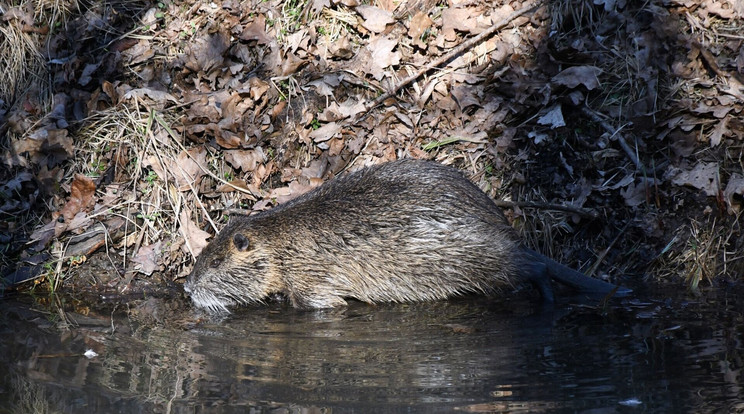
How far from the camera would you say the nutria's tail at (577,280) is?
18.2 ft

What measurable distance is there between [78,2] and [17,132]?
1642 millimetres

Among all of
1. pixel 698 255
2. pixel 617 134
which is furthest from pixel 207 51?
pixel 698 255

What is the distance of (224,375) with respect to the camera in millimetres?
4277

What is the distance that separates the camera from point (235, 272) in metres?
6.13

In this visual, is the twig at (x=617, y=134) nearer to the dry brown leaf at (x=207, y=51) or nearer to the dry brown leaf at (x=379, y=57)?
the dry brown leaf at (x=379, y=57)

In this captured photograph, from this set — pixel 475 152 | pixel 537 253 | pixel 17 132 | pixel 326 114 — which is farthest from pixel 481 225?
pixel 17 132

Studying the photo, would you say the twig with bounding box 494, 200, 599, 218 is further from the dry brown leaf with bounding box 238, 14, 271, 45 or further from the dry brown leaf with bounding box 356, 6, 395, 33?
the dry brown leaf with bounding box 238, 14, 271, 45

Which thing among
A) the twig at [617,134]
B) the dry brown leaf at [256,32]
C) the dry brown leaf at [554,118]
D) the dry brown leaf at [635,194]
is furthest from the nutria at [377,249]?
the dry brown leaf at [256,32]

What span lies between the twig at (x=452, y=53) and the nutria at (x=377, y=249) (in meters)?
0.99

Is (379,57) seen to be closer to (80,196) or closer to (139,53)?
(139,53)

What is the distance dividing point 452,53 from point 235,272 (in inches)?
114

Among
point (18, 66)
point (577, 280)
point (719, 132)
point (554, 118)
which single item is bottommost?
point (577, 280)

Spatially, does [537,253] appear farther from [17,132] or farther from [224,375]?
[17,132]

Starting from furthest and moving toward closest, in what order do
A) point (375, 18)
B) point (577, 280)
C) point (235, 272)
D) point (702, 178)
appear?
point (375, 18) → point (235, 272) → point (702, 178) → point (577, 280)
